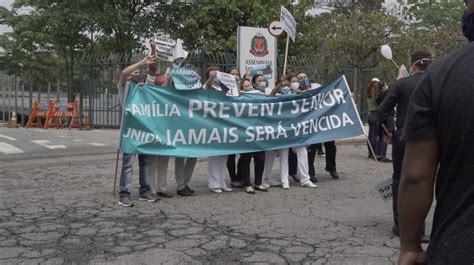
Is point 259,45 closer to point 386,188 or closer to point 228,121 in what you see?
point 228,121

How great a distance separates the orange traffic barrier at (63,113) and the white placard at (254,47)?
6.12 m

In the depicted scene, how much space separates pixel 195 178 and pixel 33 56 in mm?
22569

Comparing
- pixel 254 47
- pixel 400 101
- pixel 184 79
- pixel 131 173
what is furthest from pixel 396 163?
pixel 254 47

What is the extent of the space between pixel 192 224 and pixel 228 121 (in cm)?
239

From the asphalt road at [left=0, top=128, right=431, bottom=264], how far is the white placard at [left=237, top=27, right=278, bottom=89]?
21.8 feet

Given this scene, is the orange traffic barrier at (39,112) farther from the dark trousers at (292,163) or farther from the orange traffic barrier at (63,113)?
the dark trousers at (292,163)

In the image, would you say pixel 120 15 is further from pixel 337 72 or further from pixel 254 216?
pixel 254 216

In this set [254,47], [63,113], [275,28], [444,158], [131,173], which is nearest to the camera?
[444,158]

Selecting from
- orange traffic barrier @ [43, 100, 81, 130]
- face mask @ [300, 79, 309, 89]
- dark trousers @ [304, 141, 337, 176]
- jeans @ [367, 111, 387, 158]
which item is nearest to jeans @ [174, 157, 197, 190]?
dark trousers @ [304, 141, 337, 176]

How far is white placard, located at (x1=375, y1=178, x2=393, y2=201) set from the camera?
19.0 feet

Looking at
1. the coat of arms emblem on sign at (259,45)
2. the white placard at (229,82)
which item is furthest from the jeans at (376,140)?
the coat of arms emblem on sign at (259,45)

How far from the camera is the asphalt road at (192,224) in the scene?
→ 484cm

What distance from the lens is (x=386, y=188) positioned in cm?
580

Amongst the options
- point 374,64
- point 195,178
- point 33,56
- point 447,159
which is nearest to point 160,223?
point 195,178
